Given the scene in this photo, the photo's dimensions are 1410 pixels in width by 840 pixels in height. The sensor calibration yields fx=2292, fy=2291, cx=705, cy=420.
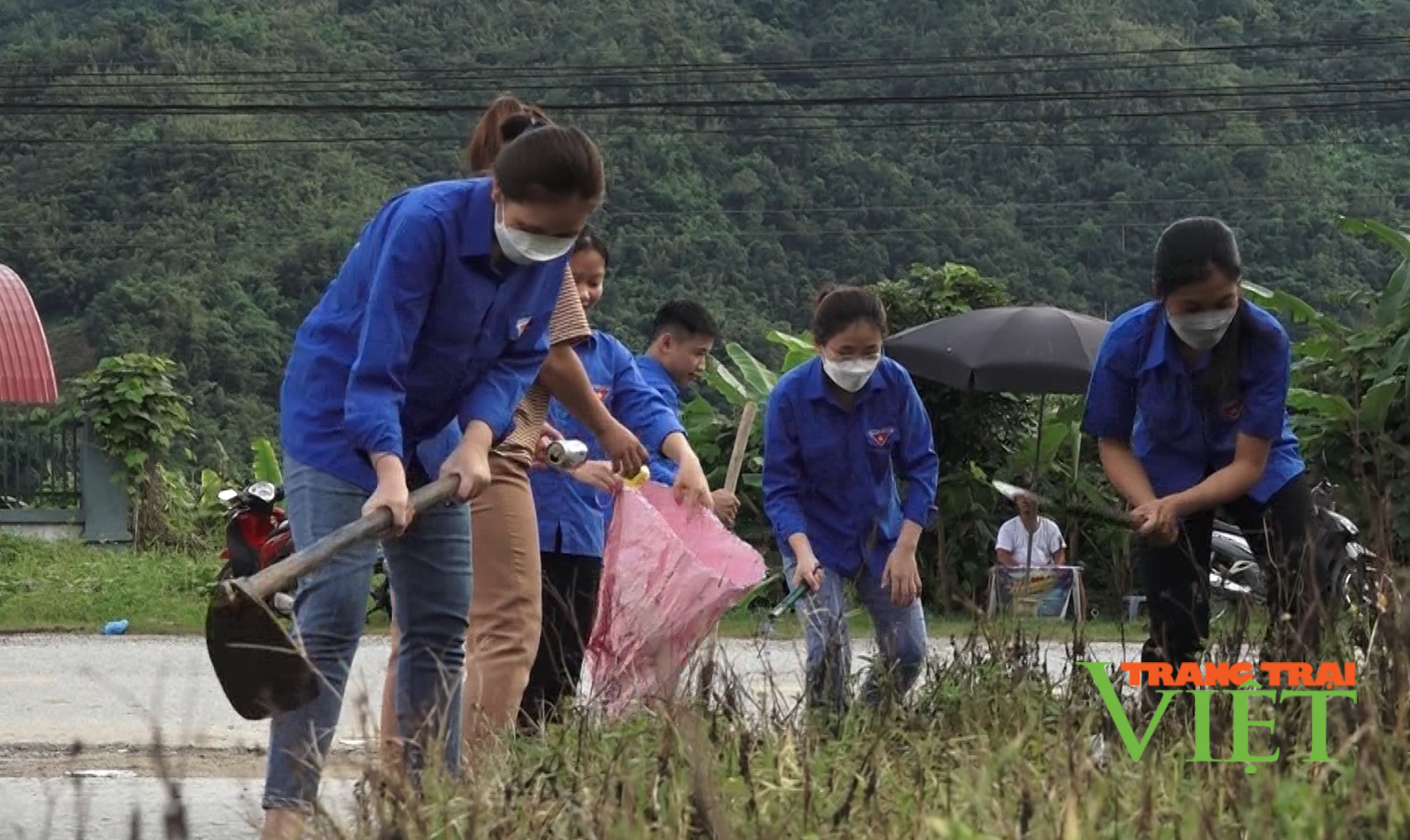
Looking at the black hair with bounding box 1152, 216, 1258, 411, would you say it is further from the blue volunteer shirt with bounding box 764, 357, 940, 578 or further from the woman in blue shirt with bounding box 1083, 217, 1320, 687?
the blue volunteer shirt with bounding box 764, 357, 940, 578

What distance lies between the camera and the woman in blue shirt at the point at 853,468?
22.9 ft

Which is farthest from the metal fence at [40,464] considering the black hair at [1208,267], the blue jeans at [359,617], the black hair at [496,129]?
the blue jeans at [359,617]

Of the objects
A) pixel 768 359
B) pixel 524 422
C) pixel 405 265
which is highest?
pixel 405 265

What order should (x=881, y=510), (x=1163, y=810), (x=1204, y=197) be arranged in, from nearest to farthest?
(x=1163, y=810) → (x=881, y=510) → (x=1204, y=197)

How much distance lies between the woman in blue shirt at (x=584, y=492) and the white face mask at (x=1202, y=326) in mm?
1380

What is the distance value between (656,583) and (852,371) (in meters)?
1.07

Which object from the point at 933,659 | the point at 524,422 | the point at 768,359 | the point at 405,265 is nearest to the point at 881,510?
the point at 933,659

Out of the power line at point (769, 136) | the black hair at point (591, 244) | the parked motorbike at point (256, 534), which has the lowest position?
the parked motorbike at point (256, 534)

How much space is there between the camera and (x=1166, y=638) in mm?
6219

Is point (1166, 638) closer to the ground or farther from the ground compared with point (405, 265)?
closer to the ground

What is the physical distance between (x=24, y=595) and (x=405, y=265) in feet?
39.3

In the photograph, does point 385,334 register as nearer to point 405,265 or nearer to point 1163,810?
point 405,265

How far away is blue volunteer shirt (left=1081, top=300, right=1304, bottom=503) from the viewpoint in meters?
6.18

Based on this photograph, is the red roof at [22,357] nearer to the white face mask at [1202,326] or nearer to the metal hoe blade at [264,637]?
the white face mask at [1202,326]
